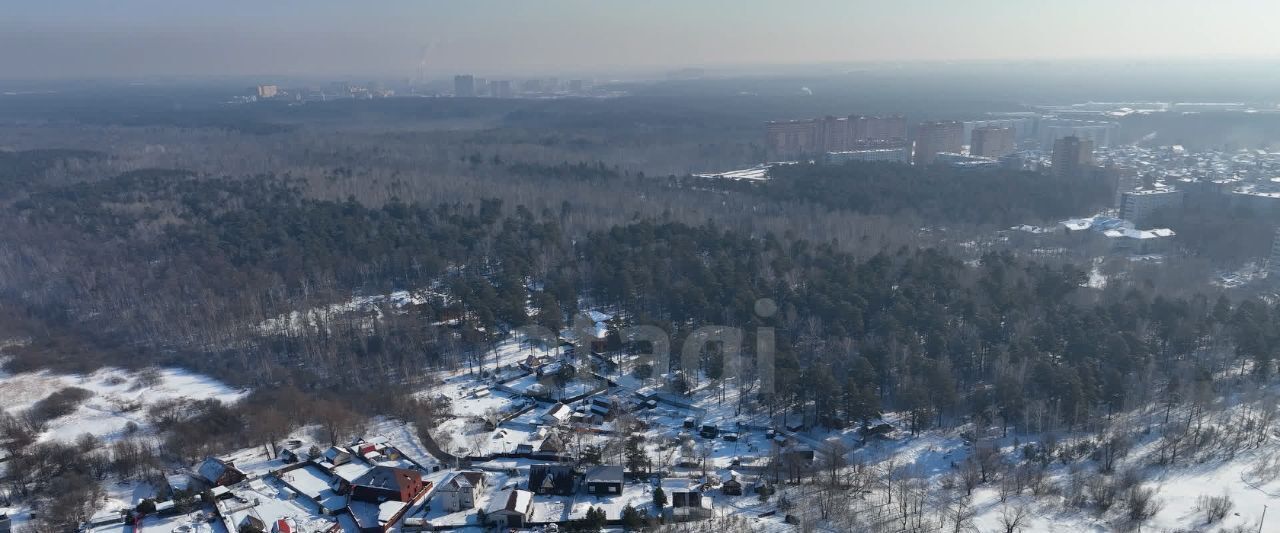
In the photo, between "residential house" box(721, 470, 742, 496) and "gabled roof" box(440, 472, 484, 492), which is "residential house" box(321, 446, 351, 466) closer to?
"gabled roof" box(440, 472, 484, 492)

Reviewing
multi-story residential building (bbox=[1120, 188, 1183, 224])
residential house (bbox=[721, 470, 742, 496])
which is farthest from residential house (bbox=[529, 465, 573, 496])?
multi-story residential building (bbox=[1120, 188, 1183, 224])

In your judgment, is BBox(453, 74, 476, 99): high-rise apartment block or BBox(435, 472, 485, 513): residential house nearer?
BBox(435, 472, 485, 513): residential house

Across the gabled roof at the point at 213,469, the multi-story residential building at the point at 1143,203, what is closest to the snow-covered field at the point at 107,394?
the gabled roof at the point at 213,469

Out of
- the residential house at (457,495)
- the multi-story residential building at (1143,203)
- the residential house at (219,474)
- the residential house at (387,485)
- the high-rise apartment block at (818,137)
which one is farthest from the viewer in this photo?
the high-rise apartment block at (818,137)

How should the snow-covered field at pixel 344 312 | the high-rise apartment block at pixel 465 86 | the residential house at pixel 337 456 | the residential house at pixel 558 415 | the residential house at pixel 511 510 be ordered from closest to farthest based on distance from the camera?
the residential house at pixel 511 510 → the residential house at pixel 337 456 → the residential house at pixel 558 415 → the snow-covered field at pixel 344 312 → the high-rise apartment block at pixel 465 86

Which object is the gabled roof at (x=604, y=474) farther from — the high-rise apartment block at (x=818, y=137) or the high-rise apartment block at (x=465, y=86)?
the high-rise apartment block at (x=465, y=86)
